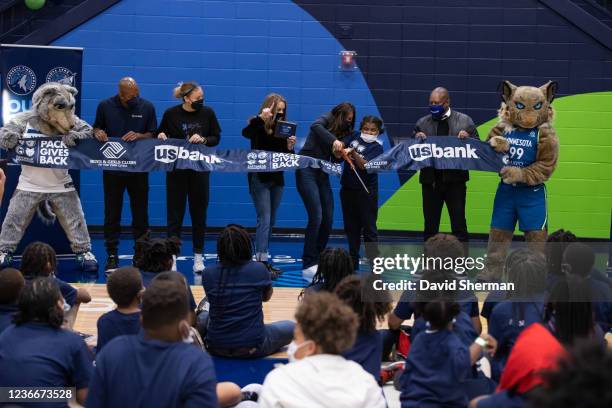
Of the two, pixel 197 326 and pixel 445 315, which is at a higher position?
pixel 445 315

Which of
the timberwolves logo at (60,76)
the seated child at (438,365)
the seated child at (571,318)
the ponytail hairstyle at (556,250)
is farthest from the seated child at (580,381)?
the timberwolves logo at (60,76)

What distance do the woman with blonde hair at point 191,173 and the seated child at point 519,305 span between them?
4183 mm

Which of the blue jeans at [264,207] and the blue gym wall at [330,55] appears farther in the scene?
the blue gym wall at [330,55]

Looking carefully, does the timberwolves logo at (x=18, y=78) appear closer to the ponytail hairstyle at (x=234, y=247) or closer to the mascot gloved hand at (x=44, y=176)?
the mascot gloved hand at (x=44, y=176)

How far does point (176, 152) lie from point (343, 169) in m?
1.53

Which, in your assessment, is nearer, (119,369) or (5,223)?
(119,369)

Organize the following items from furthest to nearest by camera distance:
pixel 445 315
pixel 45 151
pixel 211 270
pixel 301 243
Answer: pixel 301 243, pixel 45 151, pixel 211 270, pixel 445 315

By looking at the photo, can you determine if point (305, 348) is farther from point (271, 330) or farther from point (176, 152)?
point (176, 152)

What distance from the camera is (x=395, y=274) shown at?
27.5ft

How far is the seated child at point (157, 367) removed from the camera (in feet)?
10.7

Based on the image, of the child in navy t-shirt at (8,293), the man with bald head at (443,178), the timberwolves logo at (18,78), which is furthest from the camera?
the timberwolves logo at (18,78)

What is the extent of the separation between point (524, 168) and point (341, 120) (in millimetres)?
1705

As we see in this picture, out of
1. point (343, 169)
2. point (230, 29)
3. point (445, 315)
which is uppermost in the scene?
point (230, 29)

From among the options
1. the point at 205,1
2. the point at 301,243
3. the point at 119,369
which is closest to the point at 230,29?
the point at 205,1
